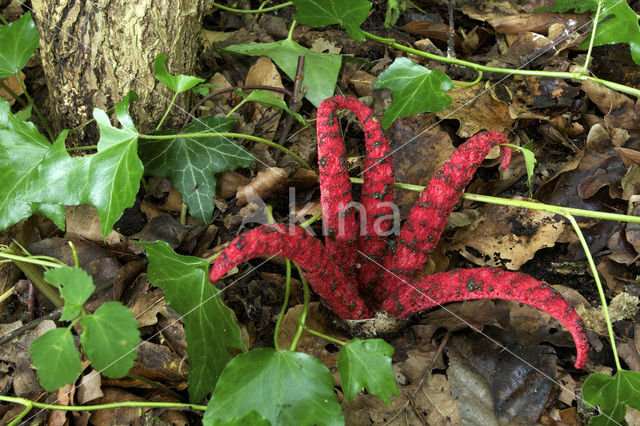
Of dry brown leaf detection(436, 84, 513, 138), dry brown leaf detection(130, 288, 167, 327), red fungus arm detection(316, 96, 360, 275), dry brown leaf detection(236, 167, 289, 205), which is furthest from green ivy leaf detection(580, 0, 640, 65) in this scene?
dry brown leaf detection(130, 288, 167, 327)

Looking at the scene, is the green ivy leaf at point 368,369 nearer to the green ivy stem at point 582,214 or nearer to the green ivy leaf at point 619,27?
the green ivy stem at point 582,214

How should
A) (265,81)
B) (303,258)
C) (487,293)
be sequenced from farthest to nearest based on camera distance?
1. (265,81)
2. (487,293)
3. (303,258)

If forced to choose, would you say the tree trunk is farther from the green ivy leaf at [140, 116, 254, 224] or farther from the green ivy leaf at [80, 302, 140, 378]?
the green ivy leaf at [80, 302, 140, 378]

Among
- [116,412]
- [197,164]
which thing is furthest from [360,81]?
[116,412]

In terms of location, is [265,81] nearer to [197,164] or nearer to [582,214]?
[197,164]

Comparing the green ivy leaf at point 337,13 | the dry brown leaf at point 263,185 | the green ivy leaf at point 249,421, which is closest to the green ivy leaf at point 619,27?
the green ivy leaf at point 337,13

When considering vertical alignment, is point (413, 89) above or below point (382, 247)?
above
